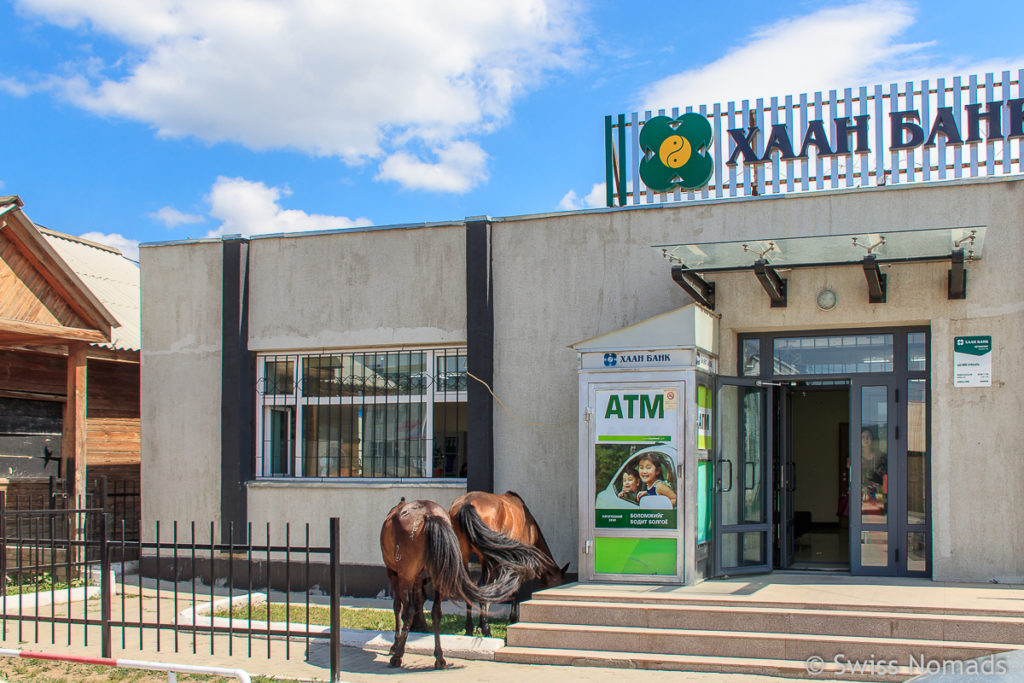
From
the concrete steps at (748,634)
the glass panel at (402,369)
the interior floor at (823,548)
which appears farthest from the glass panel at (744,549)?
the glass panel at (402,369)

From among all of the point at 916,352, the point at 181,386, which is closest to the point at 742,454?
the point at 916,352

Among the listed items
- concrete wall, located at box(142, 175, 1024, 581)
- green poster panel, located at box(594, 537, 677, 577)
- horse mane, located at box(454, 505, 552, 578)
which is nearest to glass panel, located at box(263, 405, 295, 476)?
concrete wall, located at box(142, 175, 1024, 581)

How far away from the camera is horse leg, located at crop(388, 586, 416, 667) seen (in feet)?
25.7

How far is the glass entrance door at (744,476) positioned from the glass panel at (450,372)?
10.3 feet

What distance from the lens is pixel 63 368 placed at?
15250mm

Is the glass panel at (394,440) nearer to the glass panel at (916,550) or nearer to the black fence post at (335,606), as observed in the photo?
the black fence post at (335,606)

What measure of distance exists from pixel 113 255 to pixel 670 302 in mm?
13080

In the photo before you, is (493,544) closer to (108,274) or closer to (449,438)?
(449,438)

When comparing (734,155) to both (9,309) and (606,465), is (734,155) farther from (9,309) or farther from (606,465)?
(9,309)

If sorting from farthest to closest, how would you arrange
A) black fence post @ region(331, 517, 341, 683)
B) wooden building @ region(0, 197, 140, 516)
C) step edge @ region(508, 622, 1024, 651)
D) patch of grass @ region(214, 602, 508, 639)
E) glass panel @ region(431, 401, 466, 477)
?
wooden building @ region(0, 197, 140, 516), glass panel @ region(431, 401, 466, 477), patch of grass @ region(214, 602, 508, 639), step edge @ region(508, 622, 1024, 651), black fence post @ region(331, 517, 341, 683)

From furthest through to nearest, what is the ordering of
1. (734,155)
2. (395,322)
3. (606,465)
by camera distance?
(395,322)
(734,155)
(606,465)

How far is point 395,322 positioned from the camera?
37.2 ft

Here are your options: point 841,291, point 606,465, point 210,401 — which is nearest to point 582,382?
point 606,465

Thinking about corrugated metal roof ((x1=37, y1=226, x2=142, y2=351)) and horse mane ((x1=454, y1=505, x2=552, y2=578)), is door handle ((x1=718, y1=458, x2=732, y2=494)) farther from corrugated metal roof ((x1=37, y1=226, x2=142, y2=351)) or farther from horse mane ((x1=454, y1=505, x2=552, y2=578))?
corrugated metal roof ((x1=37, y1=226, x2=142, y2=351))
